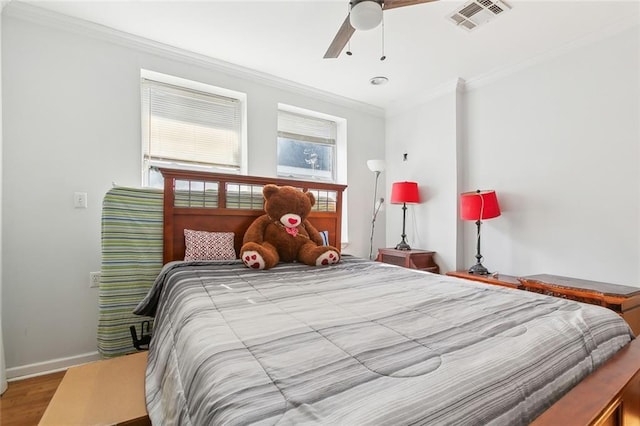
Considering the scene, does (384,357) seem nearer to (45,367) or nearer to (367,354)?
(367,354)

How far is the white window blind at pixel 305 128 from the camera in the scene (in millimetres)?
3311

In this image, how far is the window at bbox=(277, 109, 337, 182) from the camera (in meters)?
3.31

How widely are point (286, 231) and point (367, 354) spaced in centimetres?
154

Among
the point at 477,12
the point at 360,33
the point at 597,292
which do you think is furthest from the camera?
the point at 360,33

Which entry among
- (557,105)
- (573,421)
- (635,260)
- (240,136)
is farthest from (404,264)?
(573,421)

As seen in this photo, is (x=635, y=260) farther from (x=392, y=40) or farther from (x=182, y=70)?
(x=182, y=70)

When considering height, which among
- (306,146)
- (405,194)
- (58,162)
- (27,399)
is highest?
(306,146)

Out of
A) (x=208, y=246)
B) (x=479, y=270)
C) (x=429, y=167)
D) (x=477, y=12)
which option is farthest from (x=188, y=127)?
(x=479, y=270)

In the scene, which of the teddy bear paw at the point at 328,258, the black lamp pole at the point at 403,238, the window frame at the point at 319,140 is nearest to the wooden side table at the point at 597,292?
the black lamp pole at the point at 403,238

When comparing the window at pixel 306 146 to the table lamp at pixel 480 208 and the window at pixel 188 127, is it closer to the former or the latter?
the window at pixel 188 127

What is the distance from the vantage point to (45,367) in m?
2.06

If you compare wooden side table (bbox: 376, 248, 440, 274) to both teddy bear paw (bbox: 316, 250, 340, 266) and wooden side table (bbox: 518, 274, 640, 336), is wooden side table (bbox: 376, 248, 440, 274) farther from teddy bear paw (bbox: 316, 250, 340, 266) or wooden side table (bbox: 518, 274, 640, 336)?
teddy bear paw (bbox: 316, 250, 340, 266)

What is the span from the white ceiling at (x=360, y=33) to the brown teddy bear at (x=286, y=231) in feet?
4.09

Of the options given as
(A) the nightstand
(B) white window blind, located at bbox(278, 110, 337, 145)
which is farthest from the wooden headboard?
(A) the nightstand
